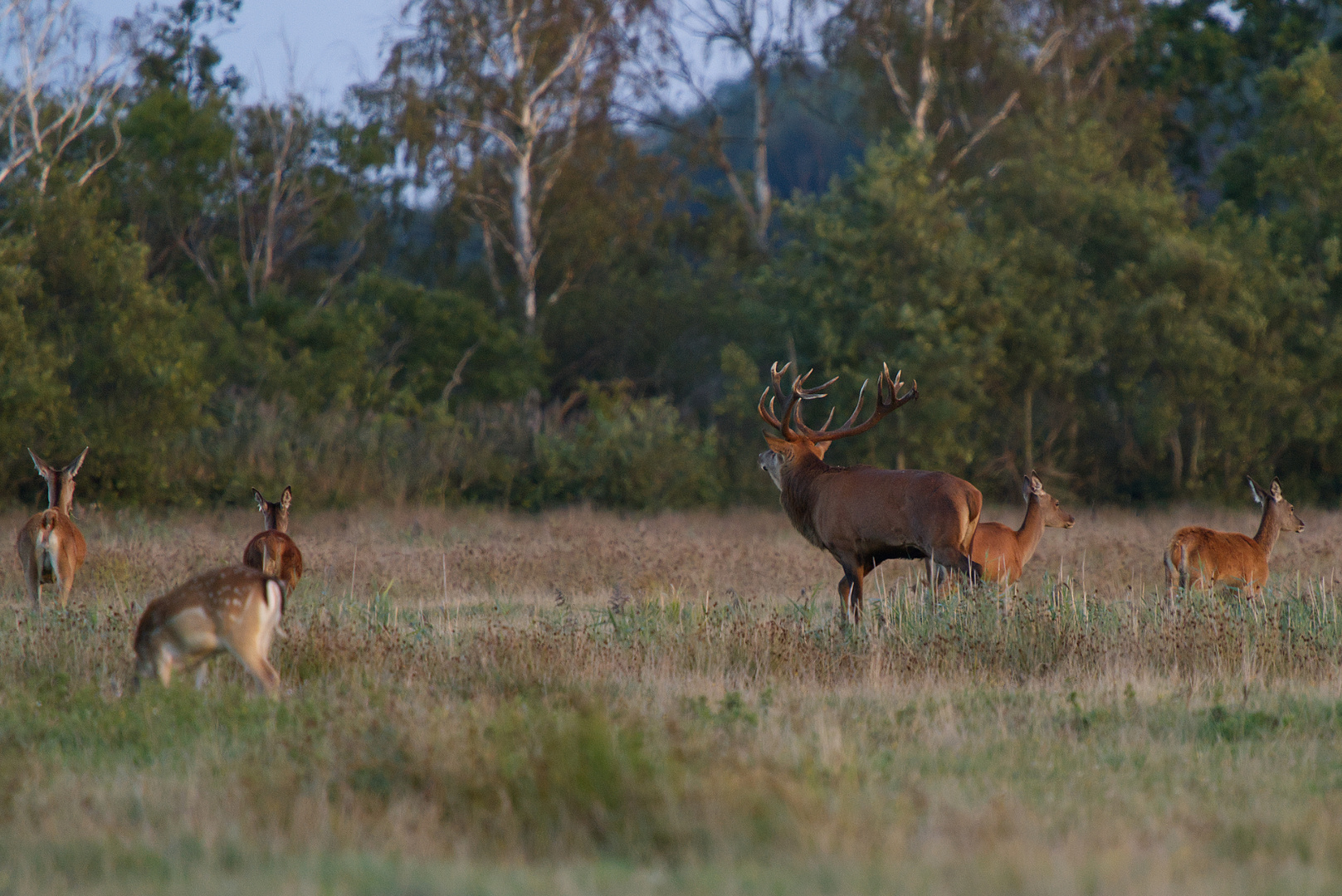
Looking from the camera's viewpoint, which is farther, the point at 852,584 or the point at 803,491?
the point at 803,491

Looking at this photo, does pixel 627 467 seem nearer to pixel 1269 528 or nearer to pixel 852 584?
pixel 1269 528

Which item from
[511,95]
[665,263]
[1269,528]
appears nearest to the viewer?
[1269,528]

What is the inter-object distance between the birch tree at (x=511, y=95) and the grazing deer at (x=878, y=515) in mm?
21775

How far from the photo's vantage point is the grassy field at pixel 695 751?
4301mm

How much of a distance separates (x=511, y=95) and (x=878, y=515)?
922 inches

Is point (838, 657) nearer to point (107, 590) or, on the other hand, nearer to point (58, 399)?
point (107, 590)

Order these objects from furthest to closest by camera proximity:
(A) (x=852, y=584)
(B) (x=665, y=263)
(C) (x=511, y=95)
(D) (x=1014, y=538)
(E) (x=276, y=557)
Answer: (B) (x=665, y=263), (C) (x=511, y=95), (D) (x=1014, y=538), (A) (x=852, y=584), (E) (x=276, y=557)

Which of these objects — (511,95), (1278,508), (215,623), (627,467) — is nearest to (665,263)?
(511,95)

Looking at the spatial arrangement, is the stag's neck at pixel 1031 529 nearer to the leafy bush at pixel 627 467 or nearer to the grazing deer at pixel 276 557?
the grazing deer at pixel 276 557

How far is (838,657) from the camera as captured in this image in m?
8.46

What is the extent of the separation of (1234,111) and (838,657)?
29.7 metres

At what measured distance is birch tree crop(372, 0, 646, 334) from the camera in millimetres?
31047

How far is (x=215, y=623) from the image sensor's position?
683cm

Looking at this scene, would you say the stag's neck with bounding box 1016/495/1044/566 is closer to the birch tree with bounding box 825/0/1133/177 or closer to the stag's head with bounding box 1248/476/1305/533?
the stag's head with bounding box 1248/476/1305/533
